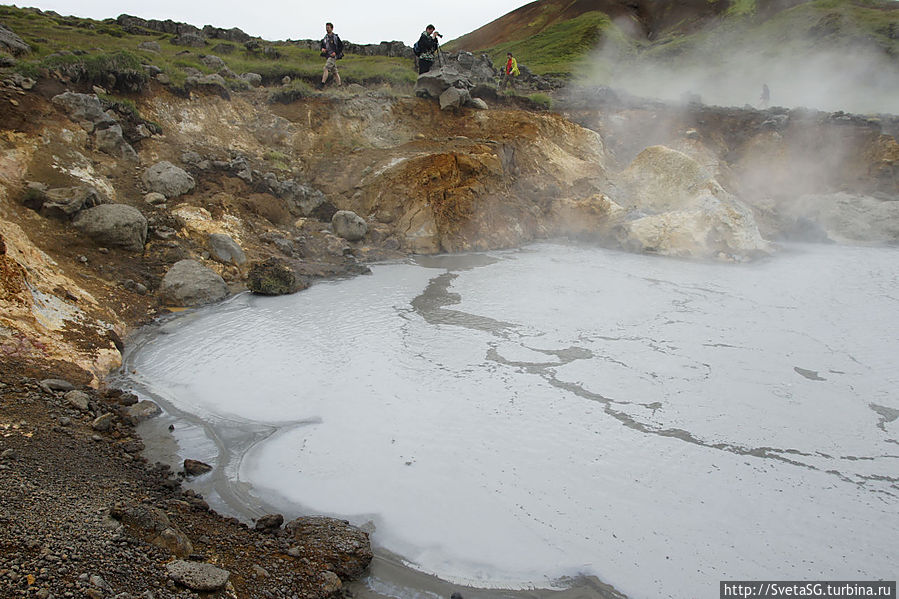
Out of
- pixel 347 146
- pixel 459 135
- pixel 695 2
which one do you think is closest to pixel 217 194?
pixel 347 146

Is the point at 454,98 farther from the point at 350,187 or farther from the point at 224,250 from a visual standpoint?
the point at 224,250

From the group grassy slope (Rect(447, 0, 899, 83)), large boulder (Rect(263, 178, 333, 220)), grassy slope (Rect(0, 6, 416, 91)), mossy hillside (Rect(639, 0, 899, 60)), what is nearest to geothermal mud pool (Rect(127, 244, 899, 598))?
large boulder (Rect(263, 178, 333, 220))

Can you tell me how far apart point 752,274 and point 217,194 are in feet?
28.6

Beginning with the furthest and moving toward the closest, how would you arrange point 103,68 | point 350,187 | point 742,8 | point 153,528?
point 742,8, point 350,187, point 103,68, point 153,528

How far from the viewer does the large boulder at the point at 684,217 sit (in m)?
9.84

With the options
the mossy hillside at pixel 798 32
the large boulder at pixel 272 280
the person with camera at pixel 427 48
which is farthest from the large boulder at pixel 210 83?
the mossy hillside at pixel 798 32

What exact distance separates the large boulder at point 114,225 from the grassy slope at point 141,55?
334 cm

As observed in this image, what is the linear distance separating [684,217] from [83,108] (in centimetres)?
1028

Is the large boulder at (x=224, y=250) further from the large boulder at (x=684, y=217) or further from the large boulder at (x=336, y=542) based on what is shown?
the large boulder at (x=684, y=217)

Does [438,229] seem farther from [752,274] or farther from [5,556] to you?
[5,556]

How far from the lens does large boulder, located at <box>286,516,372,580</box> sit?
9.43 feet

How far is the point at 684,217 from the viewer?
33.2ft

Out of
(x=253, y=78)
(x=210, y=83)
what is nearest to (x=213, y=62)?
(x=253, y=78)

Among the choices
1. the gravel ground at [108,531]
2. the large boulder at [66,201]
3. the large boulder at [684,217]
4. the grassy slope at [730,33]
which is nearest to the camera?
the gravel ground at [108,531]
